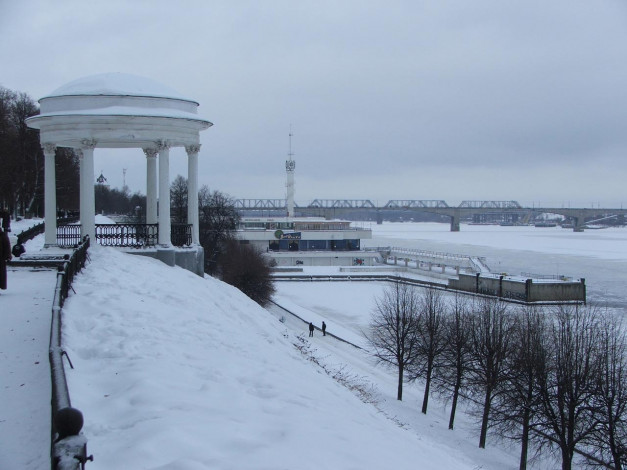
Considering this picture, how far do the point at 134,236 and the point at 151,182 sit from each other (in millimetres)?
3415

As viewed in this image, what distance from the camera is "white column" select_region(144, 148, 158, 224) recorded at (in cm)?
2445

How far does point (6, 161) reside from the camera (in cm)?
4575

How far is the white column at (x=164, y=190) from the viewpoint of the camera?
2144 centimetres

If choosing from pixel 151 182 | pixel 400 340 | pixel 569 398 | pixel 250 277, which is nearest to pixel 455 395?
pixel 569 398

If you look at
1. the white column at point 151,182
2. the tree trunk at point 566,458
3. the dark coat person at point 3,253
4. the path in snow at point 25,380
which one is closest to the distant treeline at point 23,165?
the white column at point 151,182

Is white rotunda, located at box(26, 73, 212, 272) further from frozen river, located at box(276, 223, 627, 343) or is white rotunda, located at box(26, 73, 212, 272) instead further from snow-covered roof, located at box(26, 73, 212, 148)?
frozen river, located at box(276, 223, 627, 343)

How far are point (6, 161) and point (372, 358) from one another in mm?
30442

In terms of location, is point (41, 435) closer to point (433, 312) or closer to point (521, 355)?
point (521, 355)

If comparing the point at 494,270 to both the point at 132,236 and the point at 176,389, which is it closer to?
the point at 132,236

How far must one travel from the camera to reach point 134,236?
873 inches

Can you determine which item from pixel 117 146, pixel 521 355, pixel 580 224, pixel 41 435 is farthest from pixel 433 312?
pixel 580 224

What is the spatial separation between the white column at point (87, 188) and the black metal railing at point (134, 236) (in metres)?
0.55

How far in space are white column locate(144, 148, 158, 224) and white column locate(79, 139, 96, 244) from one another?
3.20m

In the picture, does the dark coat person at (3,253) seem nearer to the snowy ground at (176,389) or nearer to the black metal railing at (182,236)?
the snowy ground at (176,389)
